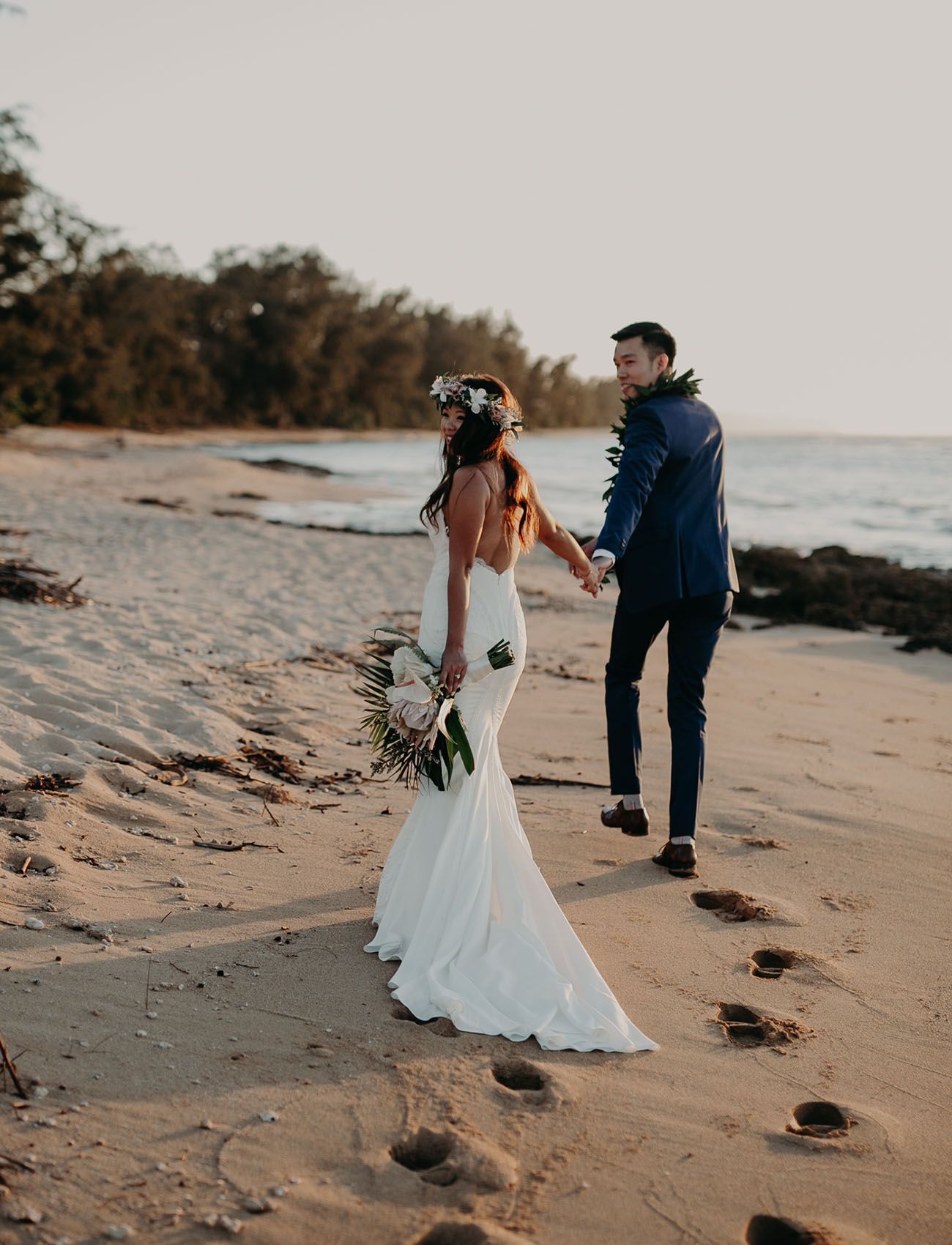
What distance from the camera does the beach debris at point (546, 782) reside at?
5922mm

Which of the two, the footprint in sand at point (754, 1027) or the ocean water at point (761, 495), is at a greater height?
the ocean water at point (761, 495)

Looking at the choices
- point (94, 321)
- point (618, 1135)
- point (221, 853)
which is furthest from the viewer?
point (94, 321)

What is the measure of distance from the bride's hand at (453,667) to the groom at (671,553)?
3.62ft

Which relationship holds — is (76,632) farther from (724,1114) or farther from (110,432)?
(110,432)

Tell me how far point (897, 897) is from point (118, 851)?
131 inches

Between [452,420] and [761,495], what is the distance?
29.9 metres

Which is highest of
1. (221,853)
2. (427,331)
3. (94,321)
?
(427,331)

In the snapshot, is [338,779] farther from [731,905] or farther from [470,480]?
[470,480]

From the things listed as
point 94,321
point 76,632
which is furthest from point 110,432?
point 76,632

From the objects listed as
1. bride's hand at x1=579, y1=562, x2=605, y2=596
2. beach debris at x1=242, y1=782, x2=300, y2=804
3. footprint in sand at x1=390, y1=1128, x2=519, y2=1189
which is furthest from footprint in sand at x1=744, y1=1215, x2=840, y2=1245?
beach debris at x1=242, y1=782, x2=300, y2=804

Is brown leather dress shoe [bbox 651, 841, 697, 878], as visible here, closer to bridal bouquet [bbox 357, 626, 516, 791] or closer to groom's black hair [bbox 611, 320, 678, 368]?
bridal bouquet [bbox 357, 626, 516, 791]

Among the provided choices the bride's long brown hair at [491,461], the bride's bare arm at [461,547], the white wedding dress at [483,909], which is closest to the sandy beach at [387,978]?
the white wedding dress at [483,909]

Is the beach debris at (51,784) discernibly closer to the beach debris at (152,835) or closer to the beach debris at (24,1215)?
the beach debris at (152,835)

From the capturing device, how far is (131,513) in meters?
15.9
